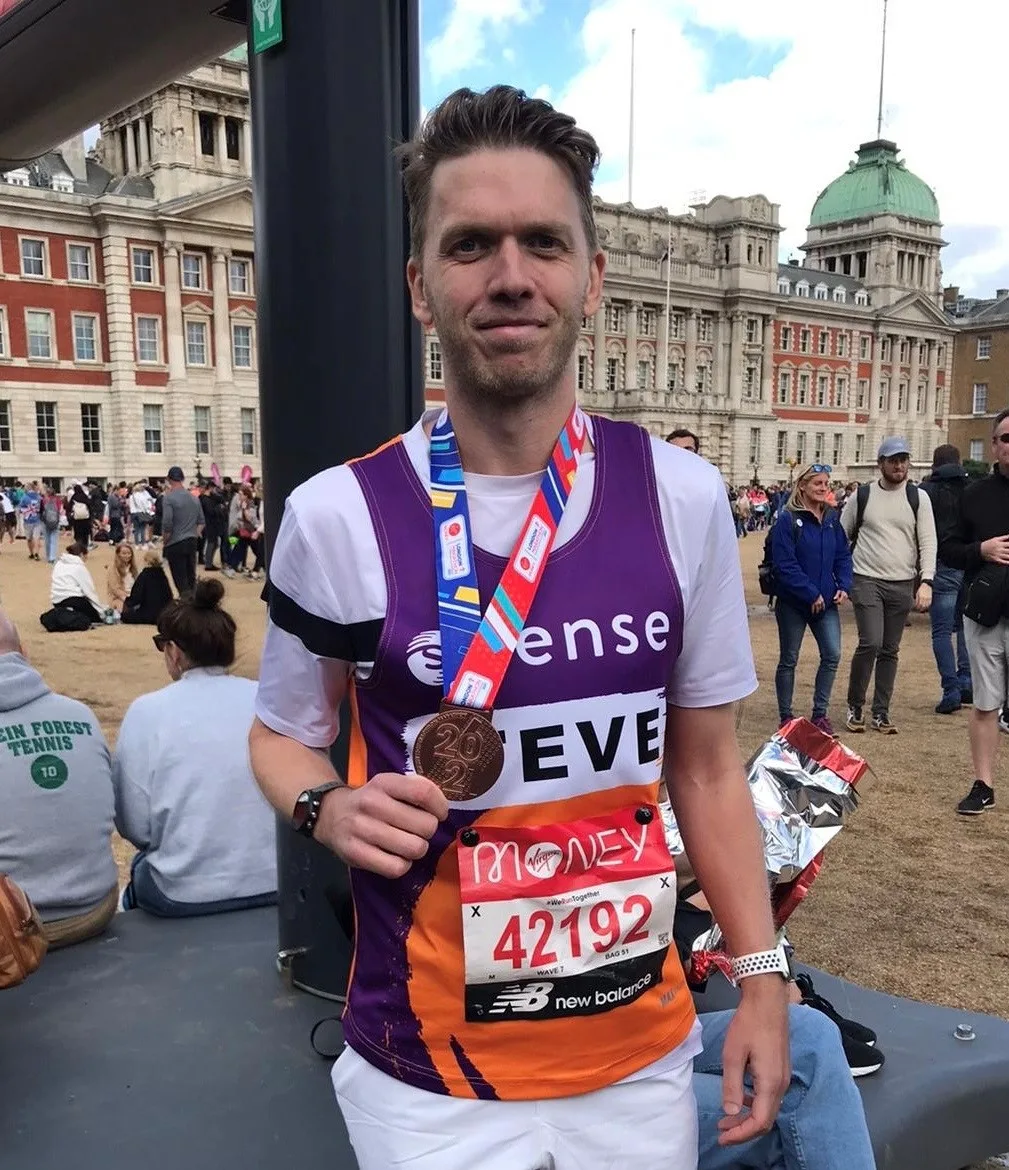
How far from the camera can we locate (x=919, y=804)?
227 inches

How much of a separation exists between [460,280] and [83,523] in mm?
21854

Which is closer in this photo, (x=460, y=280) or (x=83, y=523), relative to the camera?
(x=460, y=280)

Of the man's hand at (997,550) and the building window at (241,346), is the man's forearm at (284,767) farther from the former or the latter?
the building window at (241,346)

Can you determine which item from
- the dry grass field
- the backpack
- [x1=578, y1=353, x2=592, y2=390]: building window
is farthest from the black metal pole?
[x1=578, y1=353, x2=592, y2=390]: building window

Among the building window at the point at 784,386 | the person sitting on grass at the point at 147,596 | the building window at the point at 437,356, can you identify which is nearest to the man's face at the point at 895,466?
the building window at the point at 437,356

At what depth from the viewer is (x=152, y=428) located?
42812 mm

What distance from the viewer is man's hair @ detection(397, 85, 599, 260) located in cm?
139

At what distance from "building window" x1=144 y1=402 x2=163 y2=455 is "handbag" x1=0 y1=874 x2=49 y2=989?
1700 inches

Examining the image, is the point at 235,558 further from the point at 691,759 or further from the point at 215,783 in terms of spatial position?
the point at 691,759

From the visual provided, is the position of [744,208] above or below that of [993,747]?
above

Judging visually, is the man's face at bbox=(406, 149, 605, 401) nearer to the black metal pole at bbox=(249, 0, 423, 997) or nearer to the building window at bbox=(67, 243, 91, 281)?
the black metal pole at bbox=(249, 0, 423, 997)

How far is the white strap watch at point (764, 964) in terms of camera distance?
4.79 ft

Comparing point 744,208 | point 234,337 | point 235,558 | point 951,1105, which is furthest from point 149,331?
point 951,1105

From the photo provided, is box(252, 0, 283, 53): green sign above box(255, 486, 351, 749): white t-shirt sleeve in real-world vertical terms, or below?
above
